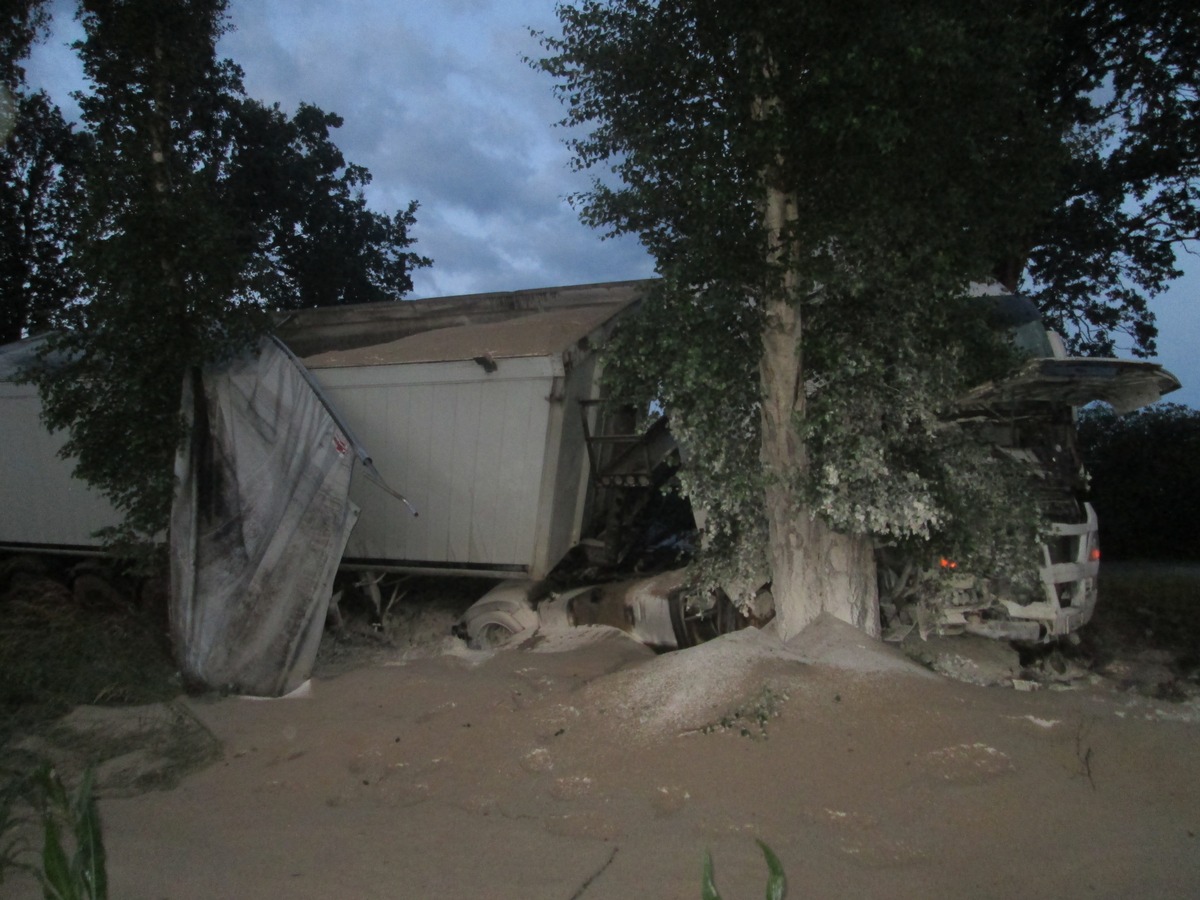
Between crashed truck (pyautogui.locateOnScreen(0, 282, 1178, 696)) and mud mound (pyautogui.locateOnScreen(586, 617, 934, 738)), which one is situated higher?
crashed truck (pyautogui.locateOnScreen(0, 282, 1178, 696))

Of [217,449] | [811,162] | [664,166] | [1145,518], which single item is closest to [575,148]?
[664,166]

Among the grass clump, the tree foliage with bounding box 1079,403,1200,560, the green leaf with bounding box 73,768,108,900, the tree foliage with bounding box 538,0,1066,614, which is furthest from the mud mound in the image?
the tree foliage with bounding box 1079,403,1200,560

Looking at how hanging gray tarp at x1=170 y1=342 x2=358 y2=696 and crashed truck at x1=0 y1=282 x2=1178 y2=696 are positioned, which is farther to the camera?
hanging gray tarp at x1=170 y1=342 x2=358 y2=696

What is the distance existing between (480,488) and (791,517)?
134 inches

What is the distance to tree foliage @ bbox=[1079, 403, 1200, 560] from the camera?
1315 centimetres

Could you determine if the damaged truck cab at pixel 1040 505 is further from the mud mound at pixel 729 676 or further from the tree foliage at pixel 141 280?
the tree foliage at pixel 141 280

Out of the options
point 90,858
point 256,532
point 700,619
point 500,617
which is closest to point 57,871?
point 90,858

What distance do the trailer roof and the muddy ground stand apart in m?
3.23

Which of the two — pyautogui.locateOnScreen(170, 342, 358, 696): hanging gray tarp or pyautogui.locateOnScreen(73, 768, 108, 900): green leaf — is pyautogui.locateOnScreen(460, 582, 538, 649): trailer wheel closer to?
pyautogui.locateOnScreen(170, 342, 358, 696): hanging gray tarp

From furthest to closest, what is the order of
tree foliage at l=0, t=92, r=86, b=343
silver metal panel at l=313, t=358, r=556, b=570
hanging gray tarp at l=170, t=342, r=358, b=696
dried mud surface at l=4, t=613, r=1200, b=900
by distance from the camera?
tree foliage at l=0, t=92, r=86, b=343
silver metal panel at l=313, t=358, r=556, b=570
hanging gray tarp at l=170, t=342, r=358, b=696
dried mud surface at l=4, t=613, r=1200, b=900

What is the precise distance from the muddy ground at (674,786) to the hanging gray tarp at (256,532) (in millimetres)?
463

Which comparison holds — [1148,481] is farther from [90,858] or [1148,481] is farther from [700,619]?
[90,858]

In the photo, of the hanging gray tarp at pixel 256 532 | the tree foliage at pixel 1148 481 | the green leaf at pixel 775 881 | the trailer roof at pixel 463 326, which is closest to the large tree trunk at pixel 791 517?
the trailer roof at pixel 463 326

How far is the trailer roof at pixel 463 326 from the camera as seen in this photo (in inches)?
336
